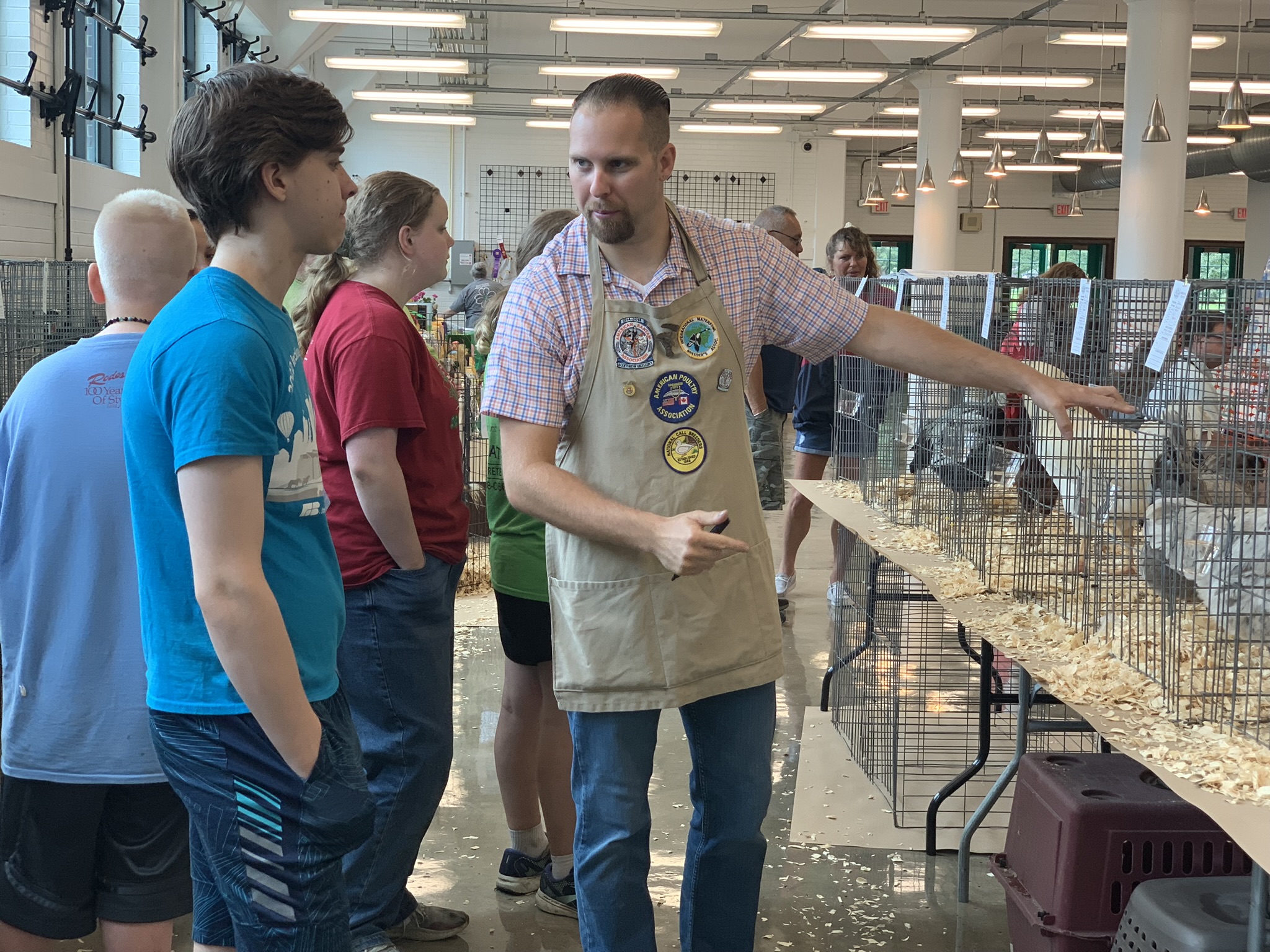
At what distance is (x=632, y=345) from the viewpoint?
196cm

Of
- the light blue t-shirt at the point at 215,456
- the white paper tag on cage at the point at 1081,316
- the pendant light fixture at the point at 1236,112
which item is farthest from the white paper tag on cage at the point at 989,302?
the pendant light fixture at the point at 1236,112

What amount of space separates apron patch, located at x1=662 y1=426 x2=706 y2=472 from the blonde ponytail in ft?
2.92

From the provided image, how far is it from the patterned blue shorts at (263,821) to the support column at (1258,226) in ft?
65.5

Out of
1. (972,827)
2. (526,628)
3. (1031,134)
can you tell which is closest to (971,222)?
(1031,134)

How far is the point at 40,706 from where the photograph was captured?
1.82 meters

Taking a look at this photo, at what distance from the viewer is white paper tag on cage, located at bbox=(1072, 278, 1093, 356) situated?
8.98ft

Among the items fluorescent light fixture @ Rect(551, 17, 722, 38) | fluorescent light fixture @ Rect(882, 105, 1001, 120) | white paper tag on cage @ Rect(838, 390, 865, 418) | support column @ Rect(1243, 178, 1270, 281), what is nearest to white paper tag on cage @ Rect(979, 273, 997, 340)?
white paper tag on cage @ Rect(838, 390, 865, 418)

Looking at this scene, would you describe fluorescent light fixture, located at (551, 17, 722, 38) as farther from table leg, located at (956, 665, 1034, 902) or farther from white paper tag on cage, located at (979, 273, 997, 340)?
table leg, located at (956, 665, 1034, 902)

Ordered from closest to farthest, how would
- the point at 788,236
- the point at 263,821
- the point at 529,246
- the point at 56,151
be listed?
the point at 263,821, the point at 529,246, the point at 788,236, the point at 56,151

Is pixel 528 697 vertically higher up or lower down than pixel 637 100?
lower down

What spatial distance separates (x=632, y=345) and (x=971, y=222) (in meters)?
22.8

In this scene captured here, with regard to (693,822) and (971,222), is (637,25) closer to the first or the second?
(693,822)

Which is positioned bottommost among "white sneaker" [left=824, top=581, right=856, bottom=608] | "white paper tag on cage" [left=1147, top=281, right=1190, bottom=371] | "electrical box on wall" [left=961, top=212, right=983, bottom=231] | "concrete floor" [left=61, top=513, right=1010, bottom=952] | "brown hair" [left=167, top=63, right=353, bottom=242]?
"concrete floor" [left=61, top=513, right=1010, bottom=952]

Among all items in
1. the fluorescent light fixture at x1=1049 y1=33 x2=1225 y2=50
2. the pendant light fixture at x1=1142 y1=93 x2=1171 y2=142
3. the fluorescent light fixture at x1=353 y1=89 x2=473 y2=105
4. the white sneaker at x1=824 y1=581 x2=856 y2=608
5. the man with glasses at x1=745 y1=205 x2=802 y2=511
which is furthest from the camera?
the fluorescent light fixture at x1=353 y1=89 x2=473 y2=105
